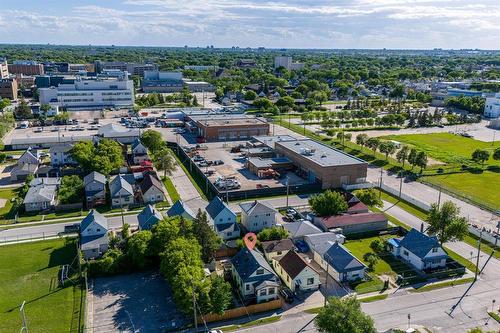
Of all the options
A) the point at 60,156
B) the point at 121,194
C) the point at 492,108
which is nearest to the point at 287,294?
the point at 121,194

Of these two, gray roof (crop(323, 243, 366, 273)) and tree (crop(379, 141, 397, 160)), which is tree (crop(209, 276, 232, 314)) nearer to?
gray roof (crop(323, 243, 366, 273))

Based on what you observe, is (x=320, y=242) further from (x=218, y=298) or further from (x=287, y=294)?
(x=218, y=298)

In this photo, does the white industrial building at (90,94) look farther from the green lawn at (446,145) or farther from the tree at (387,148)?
the tree at (387,148)

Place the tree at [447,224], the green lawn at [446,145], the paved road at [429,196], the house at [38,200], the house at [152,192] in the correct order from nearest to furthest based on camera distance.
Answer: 1. the tree at [447,224]
2. the paved road at [429,196]
3. the house at [38,200]
4. the house at [152,192]
5. the green lawn at [446,145]

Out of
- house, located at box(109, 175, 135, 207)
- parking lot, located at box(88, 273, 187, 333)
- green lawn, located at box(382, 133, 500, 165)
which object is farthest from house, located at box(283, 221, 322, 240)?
green lawn, located at box(382, 133, 500, 165)

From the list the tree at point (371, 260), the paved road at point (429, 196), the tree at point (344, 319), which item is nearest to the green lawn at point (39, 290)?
the tree at point (344, 319)

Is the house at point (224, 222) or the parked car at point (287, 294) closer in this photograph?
the parked car at point (287, 294)
